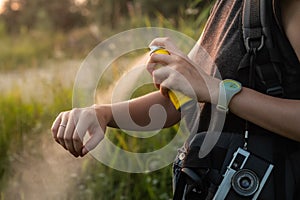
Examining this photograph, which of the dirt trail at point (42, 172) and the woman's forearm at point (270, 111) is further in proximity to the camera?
the dirt trail at point (42, 172)

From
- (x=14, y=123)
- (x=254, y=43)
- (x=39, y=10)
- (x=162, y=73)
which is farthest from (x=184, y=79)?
(x=39, y=10)

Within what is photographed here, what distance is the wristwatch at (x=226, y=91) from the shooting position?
1697 mm

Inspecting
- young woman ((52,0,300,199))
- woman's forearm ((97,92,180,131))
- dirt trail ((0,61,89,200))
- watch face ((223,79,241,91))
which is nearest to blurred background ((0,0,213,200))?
dirt trail ((0,61,89,200))

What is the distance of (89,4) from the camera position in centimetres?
1558

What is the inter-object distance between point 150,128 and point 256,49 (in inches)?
22.5

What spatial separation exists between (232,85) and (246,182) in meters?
0.26

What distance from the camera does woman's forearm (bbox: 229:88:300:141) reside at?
5.48 feet

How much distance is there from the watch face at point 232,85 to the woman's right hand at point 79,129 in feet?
1.33

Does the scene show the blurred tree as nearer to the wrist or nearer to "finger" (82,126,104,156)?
the wrist

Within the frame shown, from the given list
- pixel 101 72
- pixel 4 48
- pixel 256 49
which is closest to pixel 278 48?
pixel 256 49

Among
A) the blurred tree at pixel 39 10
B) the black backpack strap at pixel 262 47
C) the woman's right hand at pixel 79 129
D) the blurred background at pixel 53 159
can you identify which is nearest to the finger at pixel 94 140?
the woman's right hand at pixel 79 129

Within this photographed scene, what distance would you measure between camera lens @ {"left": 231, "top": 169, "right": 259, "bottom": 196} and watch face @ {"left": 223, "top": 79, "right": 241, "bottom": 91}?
0.72ft

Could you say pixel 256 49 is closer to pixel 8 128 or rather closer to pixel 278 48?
pixel 278 48

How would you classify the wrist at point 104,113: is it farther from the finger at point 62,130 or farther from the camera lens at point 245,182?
the camera lens at point 245,182
